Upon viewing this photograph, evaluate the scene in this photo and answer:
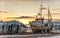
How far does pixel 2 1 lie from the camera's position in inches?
54.2

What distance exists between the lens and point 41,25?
4.49 ft

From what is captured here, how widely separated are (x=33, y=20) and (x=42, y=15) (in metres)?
0.10

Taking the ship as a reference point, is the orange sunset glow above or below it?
above

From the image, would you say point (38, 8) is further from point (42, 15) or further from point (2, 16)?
point (2, 16)

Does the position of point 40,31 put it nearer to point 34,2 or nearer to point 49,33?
point 49,33

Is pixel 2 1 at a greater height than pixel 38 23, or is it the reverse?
pixel 2 1

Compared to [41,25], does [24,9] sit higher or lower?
higher

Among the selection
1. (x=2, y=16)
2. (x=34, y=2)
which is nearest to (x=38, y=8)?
(x=34, y=2)

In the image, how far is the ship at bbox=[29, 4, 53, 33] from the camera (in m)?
1.35

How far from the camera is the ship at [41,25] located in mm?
1354

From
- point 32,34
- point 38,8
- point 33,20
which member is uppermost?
point 38,8

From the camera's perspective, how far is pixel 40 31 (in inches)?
53.6

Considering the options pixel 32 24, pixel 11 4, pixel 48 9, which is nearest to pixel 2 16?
pixel 11 4

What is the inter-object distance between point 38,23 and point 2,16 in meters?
0.33
